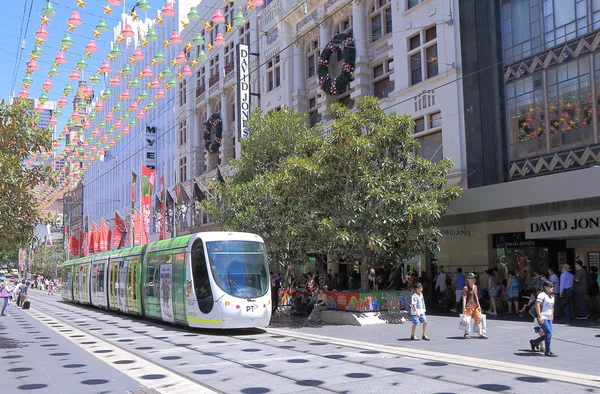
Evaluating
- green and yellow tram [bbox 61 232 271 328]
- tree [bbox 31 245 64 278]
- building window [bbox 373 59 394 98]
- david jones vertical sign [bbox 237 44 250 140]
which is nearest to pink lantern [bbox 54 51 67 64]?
green and yellow tram [bbox 61 232 271 328]

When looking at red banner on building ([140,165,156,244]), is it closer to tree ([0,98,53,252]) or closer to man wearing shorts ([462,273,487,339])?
tree ([0,98,53,252])

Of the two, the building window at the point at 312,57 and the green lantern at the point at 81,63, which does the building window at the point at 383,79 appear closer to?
the building window at the point at 312,57

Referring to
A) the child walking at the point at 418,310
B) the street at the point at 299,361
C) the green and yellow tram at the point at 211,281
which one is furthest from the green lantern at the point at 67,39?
the child walking at the point at 418,310

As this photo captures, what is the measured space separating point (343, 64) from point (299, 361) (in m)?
20.9

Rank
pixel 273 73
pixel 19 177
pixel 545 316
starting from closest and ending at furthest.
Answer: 1. pixel 545 316
2. pixel 19 177
3. pixel 273 73

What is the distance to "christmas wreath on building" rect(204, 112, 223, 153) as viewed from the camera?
145 ft

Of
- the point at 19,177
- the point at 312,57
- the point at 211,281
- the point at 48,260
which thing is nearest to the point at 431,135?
the point at 312,57

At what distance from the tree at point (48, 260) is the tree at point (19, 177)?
84239 mm

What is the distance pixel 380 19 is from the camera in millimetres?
29703

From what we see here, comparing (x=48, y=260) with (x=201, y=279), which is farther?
(x=48, y=260)

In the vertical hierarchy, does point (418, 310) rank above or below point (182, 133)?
below

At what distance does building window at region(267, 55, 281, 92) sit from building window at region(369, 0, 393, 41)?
8667 millimetres

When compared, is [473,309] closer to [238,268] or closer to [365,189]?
[365,189]

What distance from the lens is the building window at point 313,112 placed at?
34.5 meters
